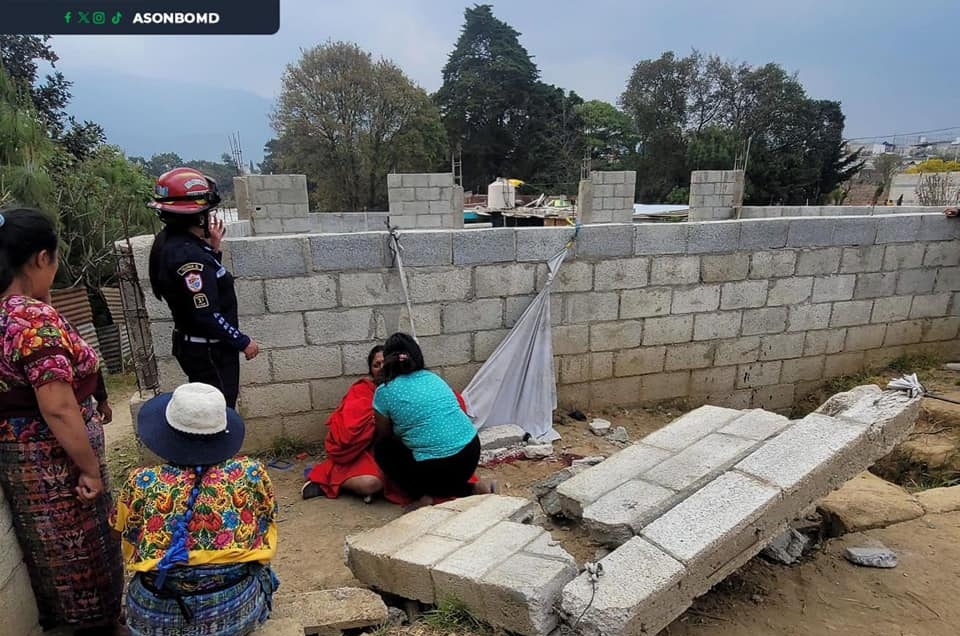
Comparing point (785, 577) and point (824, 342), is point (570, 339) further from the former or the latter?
point (824, 342)

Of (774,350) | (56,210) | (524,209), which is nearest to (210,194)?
(774,350)

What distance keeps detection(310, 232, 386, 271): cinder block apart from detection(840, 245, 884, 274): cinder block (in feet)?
13.5

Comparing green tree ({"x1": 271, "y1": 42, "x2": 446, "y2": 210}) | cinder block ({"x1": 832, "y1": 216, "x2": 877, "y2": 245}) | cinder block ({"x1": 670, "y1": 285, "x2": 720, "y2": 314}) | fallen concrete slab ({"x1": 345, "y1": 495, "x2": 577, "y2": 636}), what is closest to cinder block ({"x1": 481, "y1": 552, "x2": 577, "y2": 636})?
fallen concrete slab ({"x1": 345, "y1": 495, "x2": 577, "y2": 636})

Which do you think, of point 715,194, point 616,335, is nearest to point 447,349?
point 616,335

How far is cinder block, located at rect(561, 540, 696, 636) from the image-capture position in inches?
76.1

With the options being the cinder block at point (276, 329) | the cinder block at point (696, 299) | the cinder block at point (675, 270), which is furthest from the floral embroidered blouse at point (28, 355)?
the cinder block at point (696, 299)

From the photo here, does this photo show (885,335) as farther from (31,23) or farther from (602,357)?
(31,23)

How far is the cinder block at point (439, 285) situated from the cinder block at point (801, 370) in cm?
314

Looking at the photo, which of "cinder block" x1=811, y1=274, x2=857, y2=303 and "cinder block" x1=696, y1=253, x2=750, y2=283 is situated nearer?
"cinder block" x1=696, y1=253, x2=750, y2=283

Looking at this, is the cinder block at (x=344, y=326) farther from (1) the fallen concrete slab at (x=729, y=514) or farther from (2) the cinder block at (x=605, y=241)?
(1) the fallen concrete slab at (x=729, y=514)

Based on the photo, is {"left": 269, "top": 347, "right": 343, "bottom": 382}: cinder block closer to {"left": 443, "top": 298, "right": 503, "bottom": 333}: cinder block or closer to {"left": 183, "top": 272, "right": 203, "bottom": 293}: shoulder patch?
{"left": 443, "top": 298, "right": 503, "bottom": 333}: cinder block

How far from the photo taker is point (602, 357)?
478 cm

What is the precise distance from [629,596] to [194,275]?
236 centimetres

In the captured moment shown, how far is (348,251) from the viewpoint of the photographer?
396 cm
